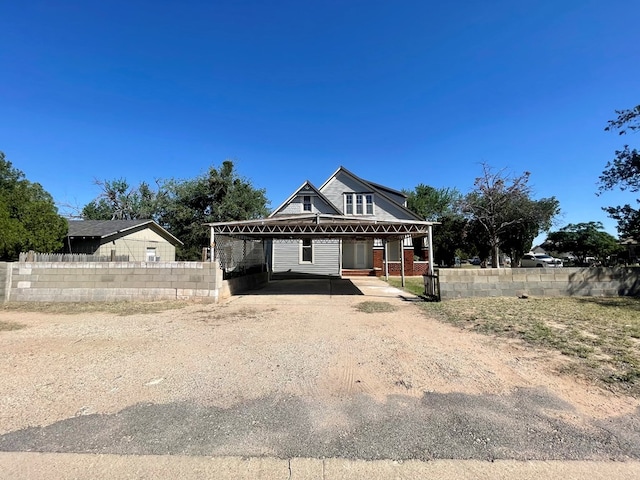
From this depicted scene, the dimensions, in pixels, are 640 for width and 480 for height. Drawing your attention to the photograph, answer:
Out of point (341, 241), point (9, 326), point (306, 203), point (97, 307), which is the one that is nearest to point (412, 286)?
point (341, 241)

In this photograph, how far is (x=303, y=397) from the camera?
3.59m

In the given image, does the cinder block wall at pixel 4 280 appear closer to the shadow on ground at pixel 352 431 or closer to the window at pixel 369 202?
the shadow on ground at pixel 352 431

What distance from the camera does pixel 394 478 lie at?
2293mm

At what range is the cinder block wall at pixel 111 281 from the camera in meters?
10.7

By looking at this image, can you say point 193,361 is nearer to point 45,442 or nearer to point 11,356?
point 45,442

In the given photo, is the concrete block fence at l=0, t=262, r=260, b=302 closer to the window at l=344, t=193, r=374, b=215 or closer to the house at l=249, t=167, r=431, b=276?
the house at l=249, t=167, r=431, b=276

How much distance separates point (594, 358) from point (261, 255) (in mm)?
16068

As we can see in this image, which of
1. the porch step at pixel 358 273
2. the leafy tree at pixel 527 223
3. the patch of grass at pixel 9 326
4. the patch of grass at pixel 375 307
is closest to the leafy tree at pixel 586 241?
the leafy tree at pixel 527 223

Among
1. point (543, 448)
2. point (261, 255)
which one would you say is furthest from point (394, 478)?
point (261, 255)

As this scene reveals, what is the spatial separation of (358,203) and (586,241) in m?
29.5

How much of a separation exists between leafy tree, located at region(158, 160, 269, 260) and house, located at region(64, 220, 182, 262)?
5.91m

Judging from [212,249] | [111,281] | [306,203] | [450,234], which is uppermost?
[306,203]

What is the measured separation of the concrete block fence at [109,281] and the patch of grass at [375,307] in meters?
4.61

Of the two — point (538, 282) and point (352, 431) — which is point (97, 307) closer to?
point (352, 431)
